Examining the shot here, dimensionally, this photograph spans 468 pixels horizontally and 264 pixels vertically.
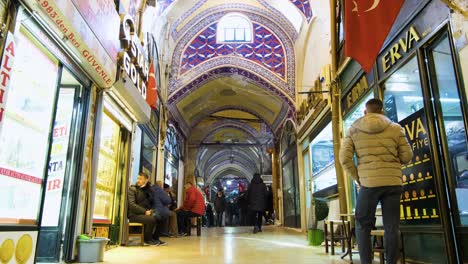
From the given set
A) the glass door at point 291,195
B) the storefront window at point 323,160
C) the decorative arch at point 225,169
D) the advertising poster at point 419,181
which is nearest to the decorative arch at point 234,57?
the storefront window at point 323,160

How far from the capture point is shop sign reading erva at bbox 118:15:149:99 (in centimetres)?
489

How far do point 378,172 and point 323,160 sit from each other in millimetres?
5042

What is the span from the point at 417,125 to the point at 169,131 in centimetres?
811

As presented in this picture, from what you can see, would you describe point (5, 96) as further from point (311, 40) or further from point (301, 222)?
point (301, 222)

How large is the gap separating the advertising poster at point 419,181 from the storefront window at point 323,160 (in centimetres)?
292

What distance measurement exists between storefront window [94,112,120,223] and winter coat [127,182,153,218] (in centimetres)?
33

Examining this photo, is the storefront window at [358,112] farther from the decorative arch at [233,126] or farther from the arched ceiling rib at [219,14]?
the decorative arch at [233,126]

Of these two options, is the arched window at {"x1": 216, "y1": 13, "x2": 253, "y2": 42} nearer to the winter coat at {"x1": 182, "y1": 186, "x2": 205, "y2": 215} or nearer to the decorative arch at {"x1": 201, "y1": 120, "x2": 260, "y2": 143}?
the winter coat at {"x1": 182, "y1": 186, "x2": 205, "y2": 215}

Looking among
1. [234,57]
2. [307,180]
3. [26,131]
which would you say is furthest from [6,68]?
[234,57]

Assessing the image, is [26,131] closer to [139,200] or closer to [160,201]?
[139,200]

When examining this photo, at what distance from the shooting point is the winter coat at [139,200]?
225 inches

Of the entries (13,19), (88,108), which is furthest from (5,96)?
(88,108)

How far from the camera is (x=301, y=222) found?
9672 mm

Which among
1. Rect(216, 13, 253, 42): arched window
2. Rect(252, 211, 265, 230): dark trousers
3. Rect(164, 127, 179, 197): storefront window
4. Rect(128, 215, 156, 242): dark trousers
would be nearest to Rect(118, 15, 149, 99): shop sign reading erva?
Rect(128, 215, 156, 242): dark trousers
